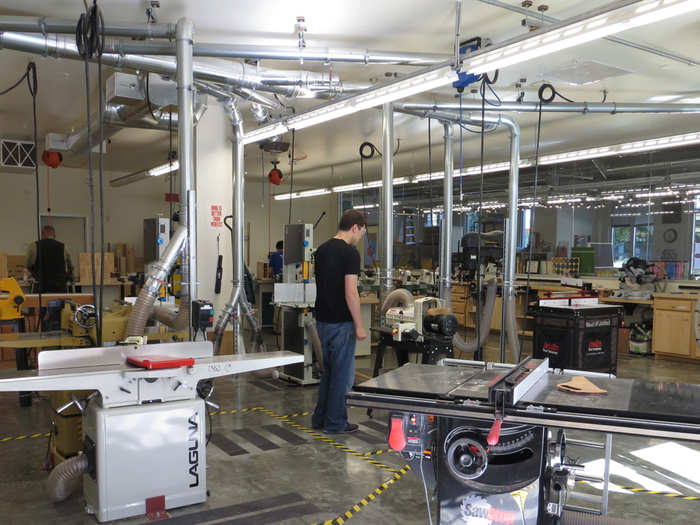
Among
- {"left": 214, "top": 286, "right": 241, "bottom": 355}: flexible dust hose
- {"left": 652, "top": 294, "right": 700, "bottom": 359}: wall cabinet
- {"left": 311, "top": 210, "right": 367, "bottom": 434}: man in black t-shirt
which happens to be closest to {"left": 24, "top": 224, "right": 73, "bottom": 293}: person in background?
{"left": 214, "top": 286, "right": 241, "bottom": 355}: flexible dust hose

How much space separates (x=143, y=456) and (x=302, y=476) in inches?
39.1

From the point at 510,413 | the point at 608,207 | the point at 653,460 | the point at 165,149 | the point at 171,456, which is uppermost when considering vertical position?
the point at 165,149

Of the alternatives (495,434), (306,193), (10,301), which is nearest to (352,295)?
(495,434)

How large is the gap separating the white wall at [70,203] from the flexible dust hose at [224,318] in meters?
6.77

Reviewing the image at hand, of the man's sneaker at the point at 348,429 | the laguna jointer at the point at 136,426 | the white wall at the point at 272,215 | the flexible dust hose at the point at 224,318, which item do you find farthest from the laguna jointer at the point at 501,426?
the white wall at the point at 272,215

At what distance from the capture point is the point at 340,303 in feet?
12.7

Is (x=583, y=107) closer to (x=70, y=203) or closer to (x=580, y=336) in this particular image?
(x=580, y=336)

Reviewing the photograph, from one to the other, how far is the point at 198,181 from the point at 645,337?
237 inches

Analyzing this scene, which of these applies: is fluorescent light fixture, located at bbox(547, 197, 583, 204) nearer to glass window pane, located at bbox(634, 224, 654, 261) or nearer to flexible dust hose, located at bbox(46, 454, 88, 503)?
glass window pane, located at bbox(634, 224, 654, 261)

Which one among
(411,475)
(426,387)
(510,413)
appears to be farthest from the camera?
(411,475)

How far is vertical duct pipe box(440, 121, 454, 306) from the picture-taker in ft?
20.8

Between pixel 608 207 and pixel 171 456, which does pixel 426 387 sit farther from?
pixel 608 207

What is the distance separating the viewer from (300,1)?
4.13 m

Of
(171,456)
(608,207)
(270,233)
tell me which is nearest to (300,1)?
(171,456)
